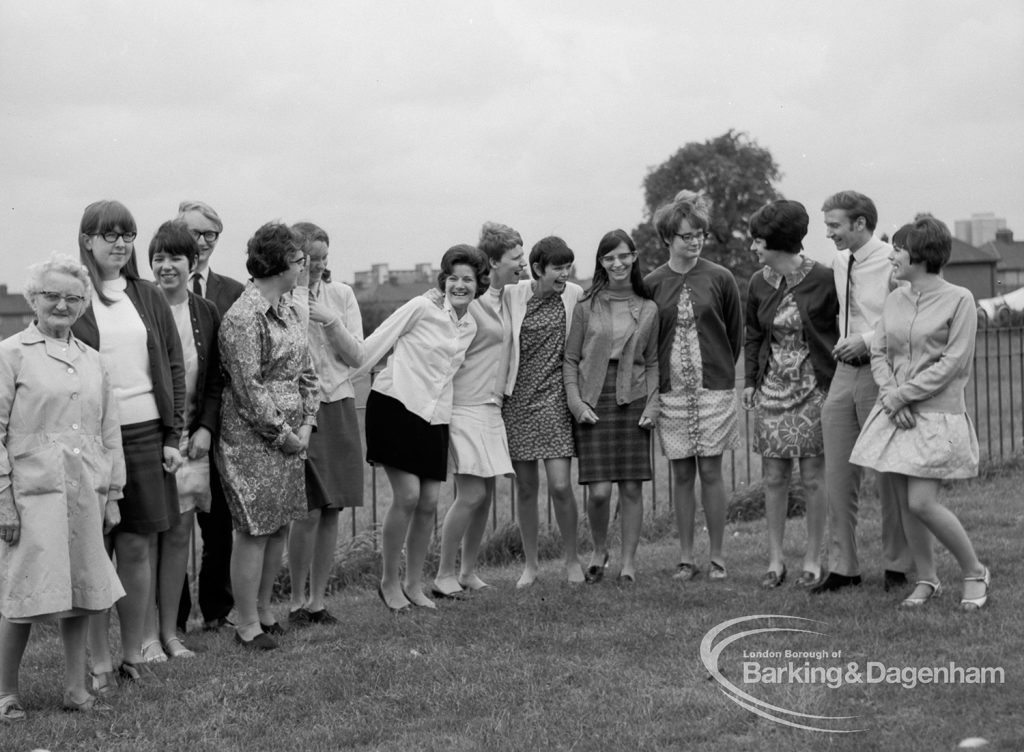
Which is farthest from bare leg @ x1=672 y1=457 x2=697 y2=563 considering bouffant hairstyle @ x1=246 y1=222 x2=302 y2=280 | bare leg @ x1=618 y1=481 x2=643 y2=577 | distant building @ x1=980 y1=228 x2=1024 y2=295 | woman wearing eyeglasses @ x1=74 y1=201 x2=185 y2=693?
distant building @ x1=980 y1=228 x2=1024 y2=295

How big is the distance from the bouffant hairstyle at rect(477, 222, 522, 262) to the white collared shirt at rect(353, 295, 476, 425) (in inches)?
17.6

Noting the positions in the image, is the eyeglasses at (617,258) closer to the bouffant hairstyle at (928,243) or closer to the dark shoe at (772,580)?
the bouffant hairstyle at (928,243)

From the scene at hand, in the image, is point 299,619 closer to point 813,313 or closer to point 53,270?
point 53,270

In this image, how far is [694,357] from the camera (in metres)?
6.36

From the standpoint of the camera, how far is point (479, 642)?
17.1 ft

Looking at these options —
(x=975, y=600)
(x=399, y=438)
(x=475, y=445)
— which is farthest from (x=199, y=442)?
(x=975, y=600)

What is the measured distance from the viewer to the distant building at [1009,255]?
62656 millimetres

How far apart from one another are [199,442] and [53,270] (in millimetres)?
1102

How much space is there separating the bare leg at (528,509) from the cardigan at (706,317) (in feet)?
2.90

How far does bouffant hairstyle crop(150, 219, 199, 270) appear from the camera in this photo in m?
5.12

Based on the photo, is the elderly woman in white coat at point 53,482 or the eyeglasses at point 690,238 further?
the eyeglasses at point 690,238

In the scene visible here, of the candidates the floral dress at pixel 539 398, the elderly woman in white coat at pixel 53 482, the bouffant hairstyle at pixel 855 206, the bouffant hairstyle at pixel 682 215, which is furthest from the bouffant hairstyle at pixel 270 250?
the bouffant hairstyle at pixel 855 206

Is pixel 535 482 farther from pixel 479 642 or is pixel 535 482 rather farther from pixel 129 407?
pixel 129 407

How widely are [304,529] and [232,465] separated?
2.46 ft
